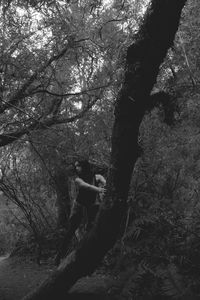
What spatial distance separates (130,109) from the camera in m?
5.29

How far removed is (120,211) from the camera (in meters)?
5.60

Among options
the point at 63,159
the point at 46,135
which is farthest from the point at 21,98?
the point at 63,159

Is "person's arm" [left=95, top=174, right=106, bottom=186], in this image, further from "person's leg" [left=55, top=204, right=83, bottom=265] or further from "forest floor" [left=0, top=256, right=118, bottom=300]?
"forest floor" [left=0, top=256, right=118, bottom=300]

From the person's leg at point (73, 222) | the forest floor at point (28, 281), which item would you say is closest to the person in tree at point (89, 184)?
the person's leg at point (73, 222)

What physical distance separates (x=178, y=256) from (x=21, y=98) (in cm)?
688

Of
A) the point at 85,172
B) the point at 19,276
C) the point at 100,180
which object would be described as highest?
the point at 85,172

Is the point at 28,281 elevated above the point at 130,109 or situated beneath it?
situated beneath

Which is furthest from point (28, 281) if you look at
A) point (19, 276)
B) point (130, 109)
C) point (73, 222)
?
point (130, 109)

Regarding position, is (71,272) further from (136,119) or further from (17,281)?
(17,281)

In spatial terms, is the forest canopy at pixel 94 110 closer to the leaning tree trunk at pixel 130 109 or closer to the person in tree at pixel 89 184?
the person in tree at pixel 89 184

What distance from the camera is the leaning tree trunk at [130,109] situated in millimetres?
5055

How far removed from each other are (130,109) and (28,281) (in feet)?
18.1

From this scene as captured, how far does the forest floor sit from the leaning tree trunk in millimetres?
1175

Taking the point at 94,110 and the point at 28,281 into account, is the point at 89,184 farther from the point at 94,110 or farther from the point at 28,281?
the point at 94,110
